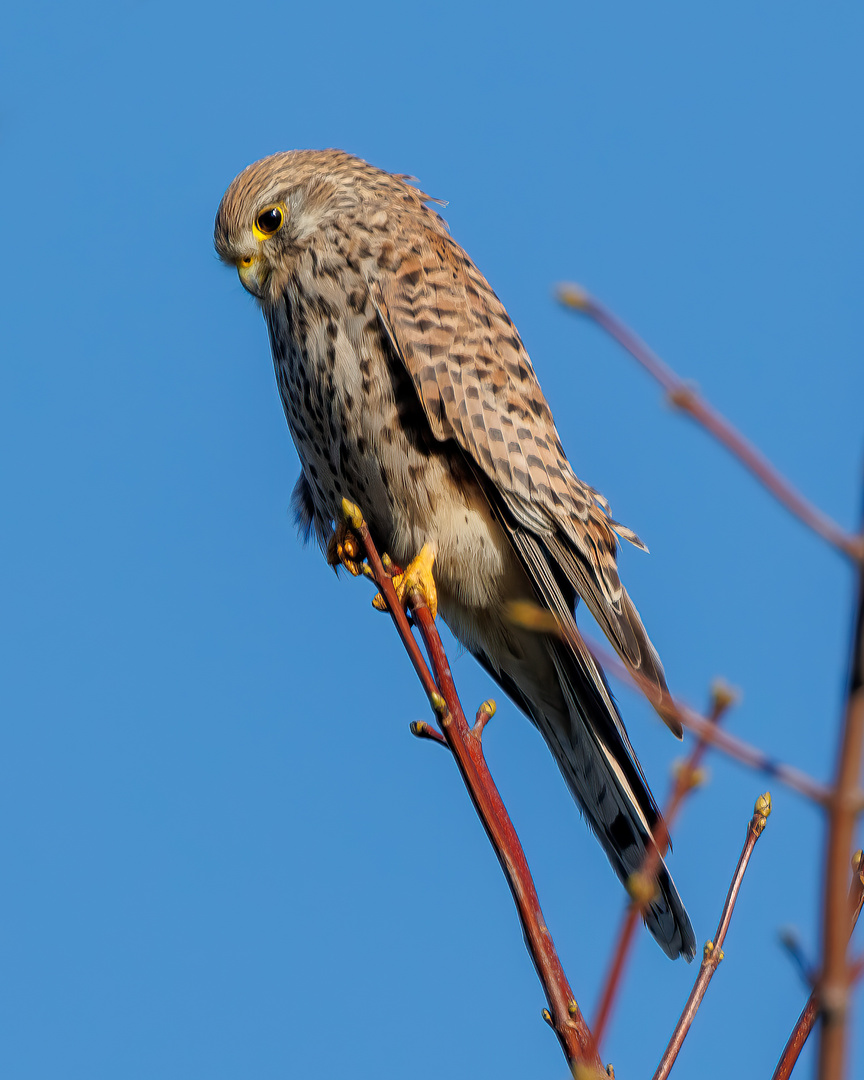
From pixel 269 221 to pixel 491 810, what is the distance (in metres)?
2.47

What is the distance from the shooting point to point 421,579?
348 centimetres

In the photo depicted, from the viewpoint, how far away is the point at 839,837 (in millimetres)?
723

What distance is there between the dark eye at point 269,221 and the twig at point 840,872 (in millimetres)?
3472

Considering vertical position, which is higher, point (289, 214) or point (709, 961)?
point (289, 214)

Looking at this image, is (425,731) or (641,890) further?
(425,731)

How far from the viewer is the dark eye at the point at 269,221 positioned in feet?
13.0

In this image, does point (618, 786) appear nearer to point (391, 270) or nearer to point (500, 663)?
point (500, 663)

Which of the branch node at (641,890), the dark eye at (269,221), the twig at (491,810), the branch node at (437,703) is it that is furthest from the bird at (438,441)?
the branch node at (641,890)

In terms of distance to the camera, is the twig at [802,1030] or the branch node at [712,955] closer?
the twig at [802,1030]

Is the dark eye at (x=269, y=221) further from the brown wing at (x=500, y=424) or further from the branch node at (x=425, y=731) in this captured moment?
the branch node at (x=425, y=731)

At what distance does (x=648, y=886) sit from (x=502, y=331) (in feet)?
10.6

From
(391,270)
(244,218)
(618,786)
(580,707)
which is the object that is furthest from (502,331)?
(618,786)

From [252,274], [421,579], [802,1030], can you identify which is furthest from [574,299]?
[252,274]

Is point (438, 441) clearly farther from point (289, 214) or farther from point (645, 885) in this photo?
point (645, 885)
